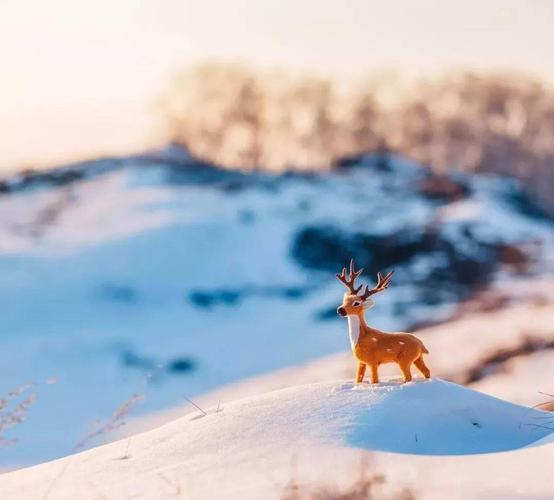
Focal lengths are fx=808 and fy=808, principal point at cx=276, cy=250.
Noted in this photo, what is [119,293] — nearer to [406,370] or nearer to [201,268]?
[201,268]

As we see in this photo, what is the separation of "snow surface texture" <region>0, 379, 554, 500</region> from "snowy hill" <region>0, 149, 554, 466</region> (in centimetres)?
916

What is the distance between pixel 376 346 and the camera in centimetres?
509

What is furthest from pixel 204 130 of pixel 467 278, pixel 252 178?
pixel 467 278

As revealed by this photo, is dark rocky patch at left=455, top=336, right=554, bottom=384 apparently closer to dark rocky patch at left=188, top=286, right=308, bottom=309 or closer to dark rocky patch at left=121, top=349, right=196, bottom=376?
dark rocky patch at left=121, top=349, right=196, bottom=376

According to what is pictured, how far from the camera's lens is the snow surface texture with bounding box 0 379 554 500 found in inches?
130

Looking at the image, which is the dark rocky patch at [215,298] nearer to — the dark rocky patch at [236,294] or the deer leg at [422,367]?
the dark rocky patch at [236,294]

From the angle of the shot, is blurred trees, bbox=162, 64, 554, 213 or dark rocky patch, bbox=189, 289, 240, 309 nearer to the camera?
dark rocky patch, bbox=189, 289, 240, 309

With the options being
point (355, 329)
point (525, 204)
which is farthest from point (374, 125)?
point (355, 329)

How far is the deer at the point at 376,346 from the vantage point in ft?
16.2

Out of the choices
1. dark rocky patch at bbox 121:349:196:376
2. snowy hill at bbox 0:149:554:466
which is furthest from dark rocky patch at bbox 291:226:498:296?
dark rocky patch at bbox 121:349:196:376

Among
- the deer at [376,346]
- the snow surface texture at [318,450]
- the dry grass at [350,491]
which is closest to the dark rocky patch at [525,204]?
the deer at [376,346]

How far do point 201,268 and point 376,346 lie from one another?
1866 cm

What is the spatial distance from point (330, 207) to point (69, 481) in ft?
82.0

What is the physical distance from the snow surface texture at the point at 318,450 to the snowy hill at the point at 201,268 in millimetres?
9159
